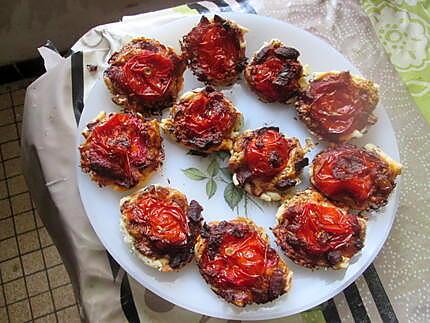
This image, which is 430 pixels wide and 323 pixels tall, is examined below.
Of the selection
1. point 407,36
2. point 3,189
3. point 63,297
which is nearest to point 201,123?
point 407,36

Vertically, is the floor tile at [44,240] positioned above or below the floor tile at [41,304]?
above

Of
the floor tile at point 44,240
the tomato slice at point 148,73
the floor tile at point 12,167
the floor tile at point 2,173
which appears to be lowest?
the floor tile at point 44,240

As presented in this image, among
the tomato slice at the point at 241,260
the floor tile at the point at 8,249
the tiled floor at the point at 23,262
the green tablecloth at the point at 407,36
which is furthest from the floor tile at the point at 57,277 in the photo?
the green tablecloth at the point at 407,36

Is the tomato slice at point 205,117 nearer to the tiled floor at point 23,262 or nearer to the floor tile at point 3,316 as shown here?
the tiled floor at point 23,262

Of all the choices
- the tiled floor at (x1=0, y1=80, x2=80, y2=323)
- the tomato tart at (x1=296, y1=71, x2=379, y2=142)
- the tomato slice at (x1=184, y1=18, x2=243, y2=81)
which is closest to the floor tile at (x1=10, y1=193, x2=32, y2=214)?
the tiled floor at (x1=0, y1=80, x2=80, y2=323)

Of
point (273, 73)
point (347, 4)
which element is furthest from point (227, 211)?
point (347, 4)

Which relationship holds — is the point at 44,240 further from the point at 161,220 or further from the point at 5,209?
the point at 161,220
